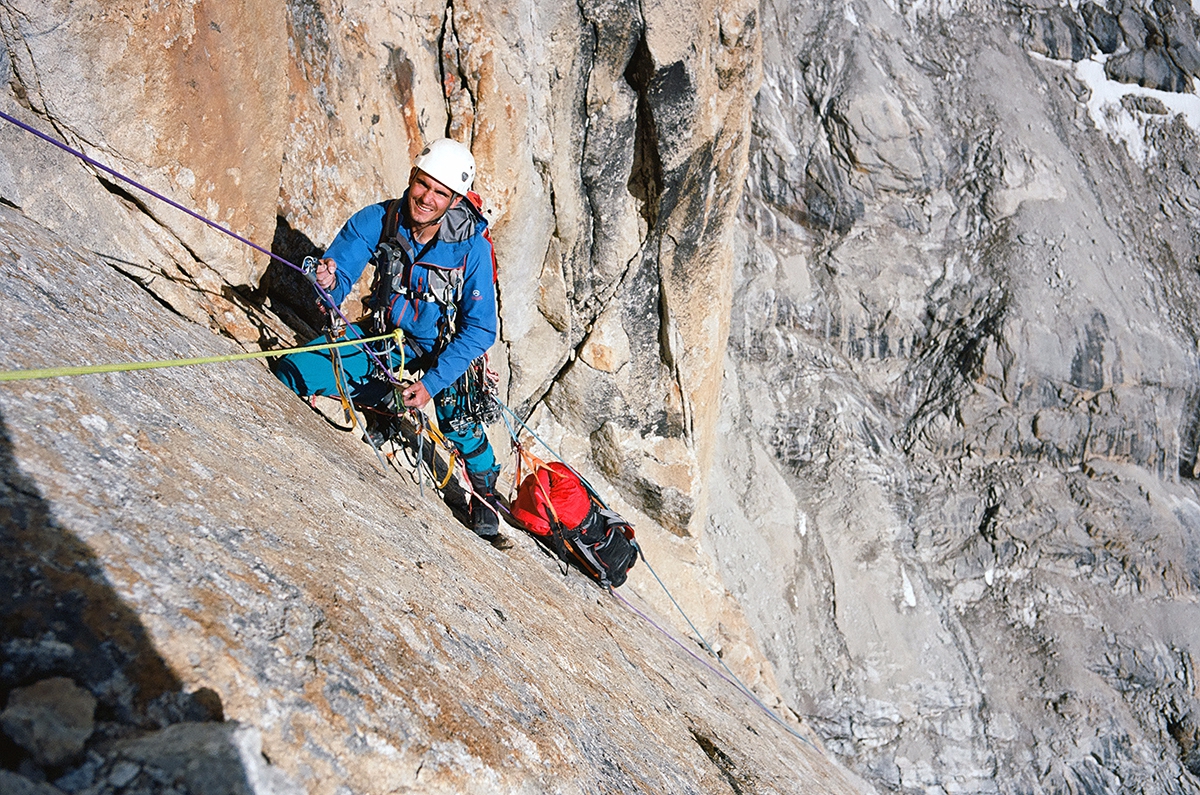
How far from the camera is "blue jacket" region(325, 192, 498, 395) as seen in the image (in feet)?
15.8

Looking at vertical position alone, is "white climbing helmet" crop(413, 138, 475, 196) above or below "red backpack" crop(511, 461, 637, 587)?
above

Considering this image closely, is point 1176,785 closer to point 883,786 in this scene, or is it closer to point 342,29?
point 883,786

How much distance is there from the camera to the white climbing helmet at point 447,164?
4605 mm

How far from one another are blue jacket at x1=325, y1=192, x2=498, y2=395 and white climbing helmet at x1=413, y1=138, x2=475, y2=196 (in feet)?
0.58

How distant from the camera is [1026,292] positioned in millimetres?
19125

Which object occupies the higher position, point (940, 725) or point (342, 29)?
point (342, 29)

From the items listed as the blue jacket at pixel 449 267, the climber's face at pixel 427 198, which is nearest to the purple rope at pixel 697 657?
the blue jacket at pixel 449 267

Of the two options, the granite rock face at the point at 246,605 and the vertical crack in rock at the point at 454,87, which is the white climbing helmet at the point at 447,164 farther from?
the vertical crack in rock at the point at 454,87

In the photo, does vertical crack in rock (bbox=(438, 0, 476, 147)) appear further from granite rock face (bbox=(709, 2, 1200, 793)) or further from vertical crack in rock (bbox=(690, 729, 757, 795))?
granite rock face (bbox=(709, 2, 1200, 793))

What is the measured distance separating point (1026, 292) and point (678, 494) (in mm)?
13710

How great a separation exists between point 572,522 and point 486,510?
1.13 meters

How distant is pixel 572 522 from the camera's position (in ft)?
21.1

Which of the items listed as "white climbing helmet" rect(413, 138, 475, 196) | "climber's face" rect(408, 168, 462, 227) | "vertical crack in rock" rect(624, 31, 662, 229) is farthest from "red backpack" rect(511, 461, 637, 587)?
"vertical crack in rock" rect(624, 31, 662, 229)

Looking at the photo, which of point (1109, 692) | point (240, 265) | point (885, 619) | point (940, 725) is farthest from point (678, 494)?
point (1109, 692)
